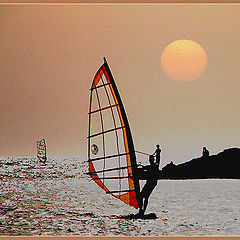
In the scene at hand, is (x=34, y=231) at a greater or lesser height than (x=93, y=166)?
lesser

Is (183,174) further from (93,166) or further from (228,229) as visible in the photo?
(93,166)

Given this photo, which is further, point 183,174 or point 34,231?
point 183,174

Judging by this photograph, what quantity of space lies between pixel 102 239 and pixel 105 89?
4.43 metres

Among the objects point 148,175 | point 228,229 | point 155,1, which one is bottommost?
point 228,229

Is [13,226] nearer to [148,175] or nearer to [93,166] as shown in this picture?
[93,166]

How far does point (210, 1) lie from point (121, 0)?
9.31ft

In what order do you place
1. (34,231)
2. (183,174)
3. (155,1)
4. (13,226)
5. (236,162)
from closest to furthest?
1. (155,1)
2. (34,231)
3. (13,226)
4. (236,162)
5. (183,174)

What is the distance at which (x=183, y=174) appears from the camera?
46.6m

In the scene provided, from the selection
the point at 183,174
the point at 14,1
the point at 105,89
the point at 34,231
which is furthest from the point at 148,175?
the point at 183,174

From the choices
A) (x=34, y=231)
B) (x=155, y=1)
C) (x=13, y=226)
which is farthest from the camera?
(x=13, y=226)

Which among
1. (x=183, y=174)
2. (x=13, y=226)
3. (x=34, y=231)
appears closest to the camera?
(x=34, y=231)

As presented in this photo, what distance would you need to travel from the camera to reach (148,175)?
12.1 metres

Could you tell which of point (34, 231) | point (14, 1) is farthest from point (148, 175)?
point (14, 1)

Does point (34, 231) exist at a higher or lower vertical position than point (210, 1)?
lower
